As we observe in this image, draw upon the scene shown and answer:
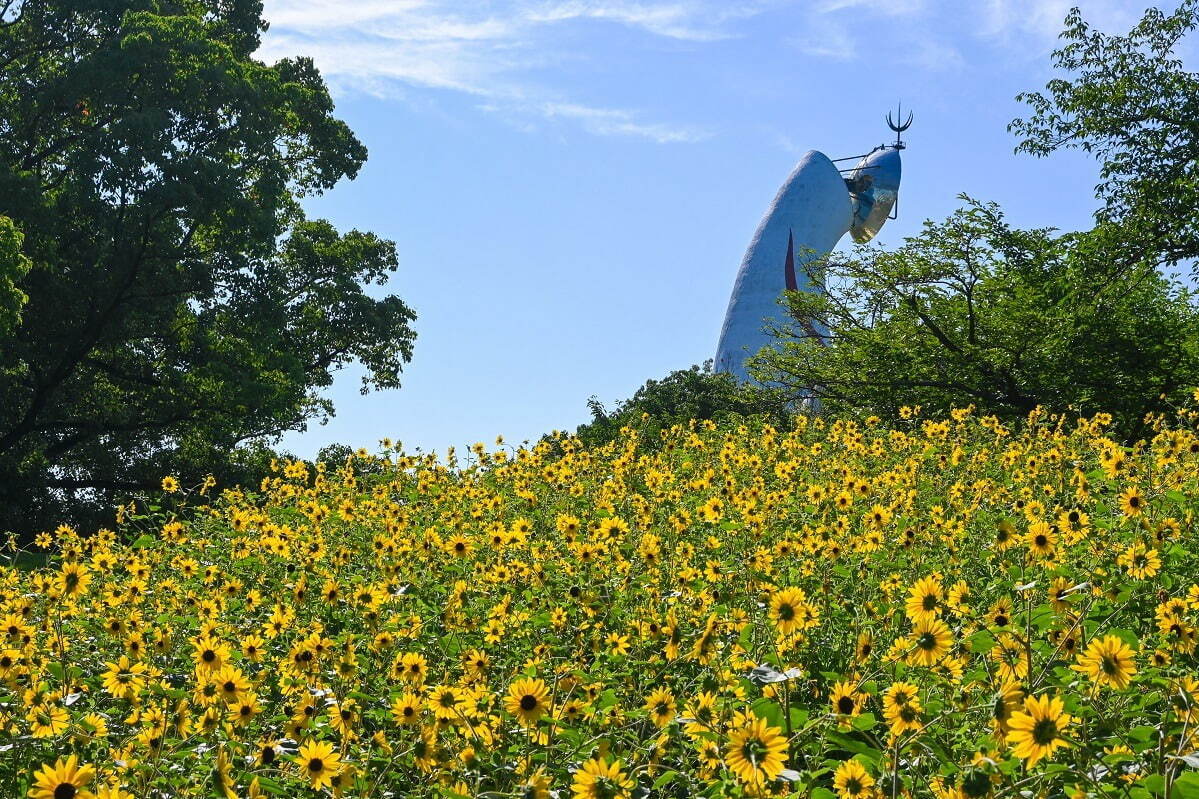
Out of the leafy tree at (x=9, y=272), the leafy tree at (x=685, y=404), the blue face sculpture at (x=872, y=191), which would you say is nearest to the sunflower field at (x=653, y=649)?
the leafy tree at (x=9, y=272)

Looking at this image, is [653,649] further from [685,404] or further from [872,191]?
[872,191]

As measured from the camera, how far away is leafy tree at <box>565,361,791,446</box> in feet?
72.3

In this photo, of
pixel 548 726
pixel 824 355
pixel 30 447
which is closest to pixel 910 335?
pixel 824 355

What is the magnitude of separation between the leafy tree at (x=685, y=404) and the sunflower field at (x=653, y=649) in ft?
41.4

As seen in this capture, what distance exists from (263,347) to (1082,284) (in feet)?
48.4

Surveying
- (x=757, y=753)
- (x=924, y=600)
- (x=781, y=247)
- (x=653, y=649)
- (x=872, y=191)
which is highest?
(x=872, y=191)

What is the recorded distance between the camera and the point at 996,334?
2034cm

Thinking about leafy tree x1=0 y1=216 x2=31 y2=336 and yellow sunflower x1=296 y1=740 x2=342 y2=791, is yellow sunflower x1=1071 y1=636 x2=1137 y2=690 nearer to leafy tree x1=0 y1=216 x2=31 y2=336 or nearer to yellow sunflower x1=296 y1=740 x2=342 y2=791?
yellow sunflower x1=296 y1=740 x2=342 y2=791

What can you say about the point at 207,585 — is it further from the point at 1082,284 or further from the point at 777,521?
the point at 1082,284

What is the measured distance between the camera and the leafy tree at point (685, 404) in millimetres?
22031

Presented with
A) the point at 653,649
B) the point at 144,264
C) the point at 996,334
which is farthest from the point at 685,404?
the point at 653,649

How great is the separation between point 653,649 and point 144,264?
17.9 meters

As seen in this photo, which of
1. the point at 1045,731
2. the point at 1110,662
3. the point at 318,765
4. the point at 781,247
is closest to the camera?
the point at 1045,731

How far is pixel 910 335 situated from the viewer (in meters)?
20.9
